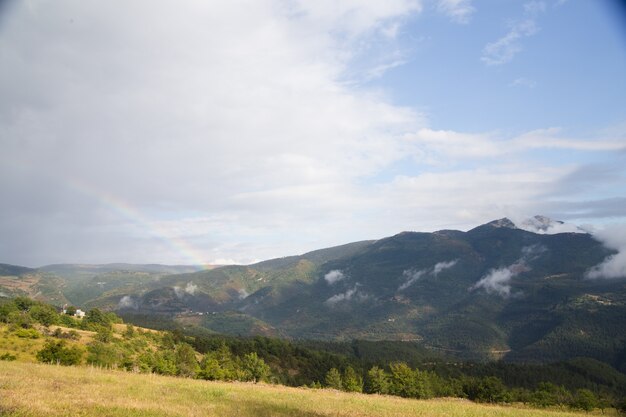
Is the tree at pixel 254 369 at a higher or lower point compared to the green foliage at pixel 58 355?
lower

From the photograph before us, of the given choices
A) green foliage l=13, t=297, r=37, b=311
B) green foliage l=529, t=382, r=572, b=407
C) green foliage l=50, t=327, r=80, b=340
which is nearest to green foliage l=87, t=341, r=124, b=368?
green foliage l=50, t=327, r=80, b=340

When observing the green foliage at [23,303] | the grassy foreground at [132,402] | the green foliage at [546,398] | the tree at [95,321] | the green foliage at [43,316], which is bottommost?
the green foliage at [546,398]

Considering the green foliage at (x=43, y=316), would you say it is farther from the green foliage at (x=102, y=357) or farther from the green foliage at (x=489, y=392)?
the green foliage at (x=489, y=392)

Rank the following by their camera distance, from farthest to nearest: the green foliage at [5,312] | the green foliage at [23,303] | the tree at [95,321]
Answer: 1. the green foliage at [23,303]
2. the tree at [95,321]
3. the green foliage at [5,312]

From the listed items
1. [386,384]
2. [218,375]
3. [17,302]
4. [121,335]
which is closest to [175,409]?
[218,375]

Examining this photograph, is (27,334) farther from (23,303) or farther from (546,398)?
(546,398)

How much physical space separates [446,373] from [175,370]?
165 meters

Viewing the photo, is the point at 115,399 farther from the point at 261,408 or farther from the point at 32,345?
the point at 32,345

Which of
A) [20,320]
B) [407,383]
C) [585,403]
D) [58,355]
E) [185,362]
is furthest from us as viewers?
[407,383]

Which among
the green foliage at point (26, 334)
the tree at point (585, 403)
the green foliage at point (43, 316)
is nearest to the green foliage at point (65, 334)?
the green foliage at point (26, 334)

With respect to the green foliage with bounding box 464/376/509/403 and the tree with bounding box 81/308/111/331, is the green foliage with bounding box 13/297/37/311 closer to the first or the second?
the tree with bounding box 81/308/111/331

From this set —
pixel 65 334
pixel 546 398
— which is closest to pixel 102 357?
pixel 65 334

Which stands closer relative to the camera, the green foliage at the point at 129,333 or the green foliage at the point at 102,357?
the green foliage at the point at 102,357

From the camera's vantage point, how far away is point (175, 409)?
18.9 metres
